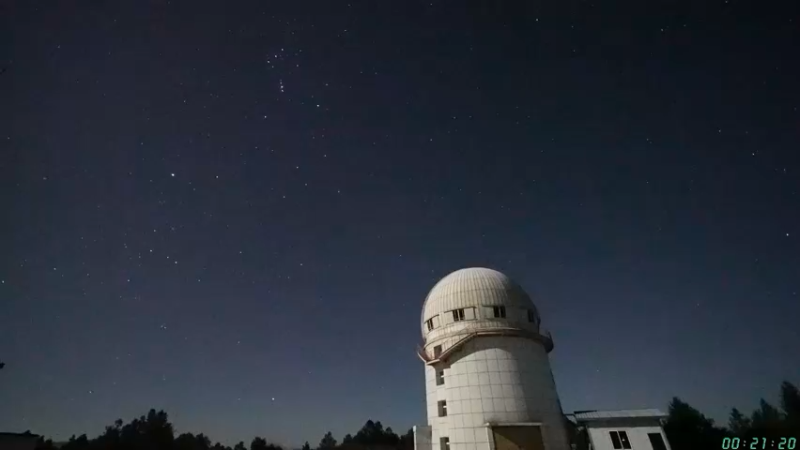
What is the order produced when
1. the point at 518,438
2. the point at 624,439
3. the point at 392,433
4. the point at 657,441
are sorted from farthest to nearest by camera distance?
the point at 392,433 → the point at 624,439 → the point at 657,441 → the point at 518,438

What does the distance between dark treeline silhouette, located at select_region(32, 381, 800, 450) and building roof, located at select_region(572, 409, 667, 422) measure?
29.6 meters

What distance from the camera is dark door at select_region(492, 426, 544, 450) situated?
→ 23125 millimetres

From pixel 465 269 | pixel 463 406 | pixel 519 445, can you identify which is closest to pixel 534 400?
pixel 519 445

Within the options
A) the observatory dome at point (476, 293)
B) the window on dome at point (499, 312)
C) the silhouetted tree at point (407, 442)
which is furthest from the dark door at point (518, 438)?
the silhouetted tree at point (407, 442)

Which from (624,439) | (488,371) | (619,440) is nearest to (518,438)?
(488,371)

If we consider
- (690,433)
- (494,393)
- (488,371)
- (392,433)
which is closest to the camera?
(494,393)

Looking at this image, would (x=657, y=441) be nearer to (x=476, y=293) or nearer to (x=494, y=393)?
(x=494, y=393)

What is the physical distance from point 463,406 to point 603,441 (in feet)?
32.7

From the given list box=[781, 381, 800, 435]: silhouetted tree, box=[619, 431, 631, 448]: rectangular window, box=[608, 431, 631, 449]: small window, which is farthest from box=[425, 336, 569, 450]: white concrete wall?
box=[781, 381, 800, 435]: silhouetted tree

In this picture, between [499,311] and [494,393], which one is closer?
[494,393]

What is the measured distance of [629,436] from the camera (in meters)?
24.7

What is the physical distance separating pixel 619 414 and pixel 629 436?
139 cm

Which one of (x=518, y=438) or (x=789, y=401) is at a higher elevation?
(x=789, y=401)

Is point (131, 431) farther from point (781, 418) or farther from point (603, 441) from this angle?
point (781, 418)
